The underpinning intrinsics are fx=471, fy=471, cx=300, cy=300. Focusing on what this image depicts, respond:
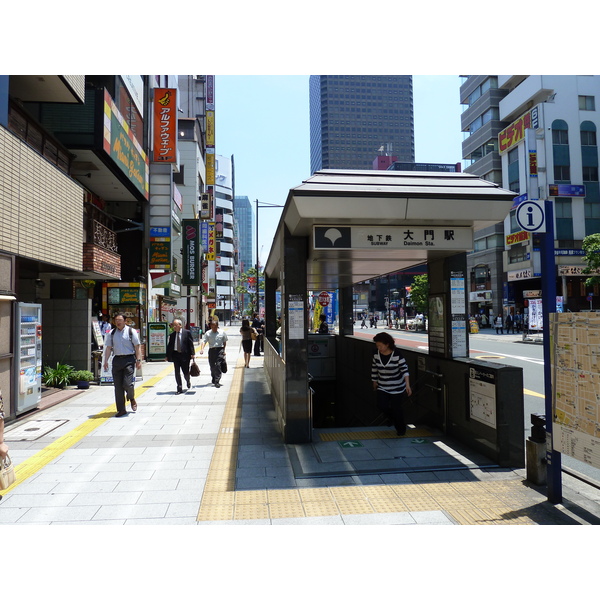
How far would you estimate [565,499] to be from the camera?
14.4ft

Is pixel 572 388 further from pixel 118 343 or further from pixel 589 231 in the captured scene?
pixel 589 231

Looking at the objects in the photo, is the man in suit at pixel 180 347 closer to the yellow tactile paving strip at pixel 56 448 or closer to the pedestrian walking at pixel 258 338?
the yellow tactile paving strip at pixel 56 448

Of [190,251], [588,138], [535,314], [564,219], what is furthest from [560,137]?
[190,251]

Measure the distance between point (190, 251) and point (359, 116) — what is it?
563 ft

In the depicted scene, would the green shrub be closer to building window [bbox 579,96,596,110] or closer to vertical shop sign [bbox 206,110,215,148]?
vertical shop sign [bbox 206,110,215,148]

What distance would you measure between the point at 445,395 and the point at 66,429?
577 cm

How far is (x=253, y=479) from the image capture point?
16.4 feet

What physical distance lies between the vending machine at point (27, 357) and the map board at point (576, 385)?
7.96 meters

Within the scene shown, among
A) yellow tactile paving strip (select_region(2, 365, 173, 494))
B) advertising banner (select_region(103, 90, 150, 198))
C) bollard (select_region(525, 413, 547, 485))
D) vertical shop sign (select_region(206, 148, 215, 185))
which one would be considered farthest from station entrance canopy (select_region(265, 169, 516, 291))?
vertical shop sign (select_region(206, 148, 215, 185))

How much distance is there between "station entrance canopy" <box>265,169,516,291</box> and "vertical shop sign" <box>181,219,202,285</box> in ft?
60.9

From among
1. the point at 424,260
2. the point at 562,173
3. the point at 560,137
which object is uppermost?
the point at 560,137

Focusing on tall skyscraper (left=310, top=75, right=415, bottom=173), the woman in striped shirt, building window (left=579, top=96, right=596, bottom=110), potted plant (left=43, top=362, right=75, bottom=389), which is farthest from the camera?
tall skyscraper (left=310, top=75, right=415, bottom=173)

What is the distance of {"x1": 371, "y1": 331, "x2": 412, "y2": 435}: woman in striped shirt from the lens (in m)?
6.59

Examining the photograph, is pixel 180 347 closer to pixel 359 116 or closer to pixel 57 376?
pixel 57 376
